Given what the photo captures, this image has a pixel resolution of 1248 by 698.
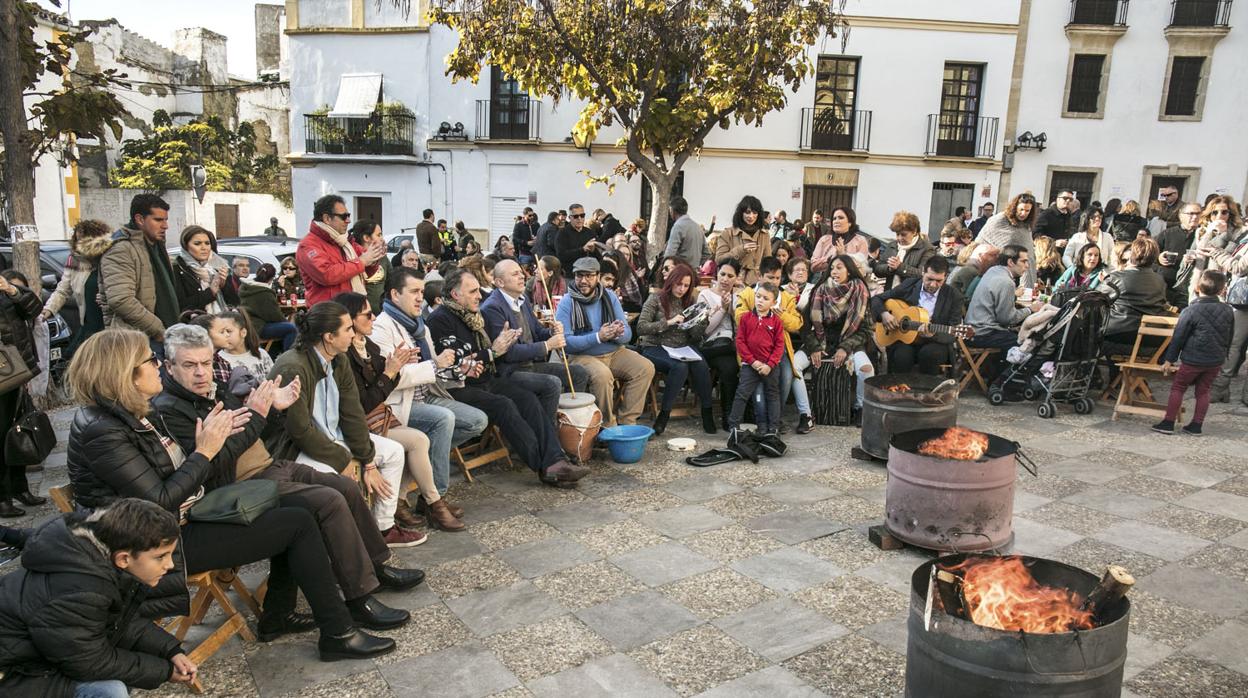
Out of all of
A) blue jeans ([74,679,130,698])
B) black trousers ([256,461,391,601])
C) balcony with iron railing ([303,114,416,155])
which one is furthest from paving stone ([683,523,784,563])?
balcony with iron railing ([303,114,416,155])

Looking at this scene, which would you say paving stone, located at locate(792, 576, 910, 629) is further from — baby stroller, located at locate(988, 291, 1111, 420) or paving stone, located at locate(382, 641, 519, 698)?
baby stroller, located at locate(988, 291, 1111, 420)

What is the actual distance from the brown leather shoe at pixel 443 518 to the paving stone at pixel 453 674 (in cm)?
137

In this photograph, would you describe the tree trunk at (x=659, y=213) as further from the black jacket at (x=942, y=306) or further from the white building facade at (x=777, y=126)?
the black jacket at (x=942, y=306)

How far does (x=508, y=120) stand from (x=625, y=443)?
652 inches

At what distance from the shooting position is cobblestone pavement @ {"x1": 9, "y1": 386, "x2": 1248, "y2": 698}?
346 centimetres

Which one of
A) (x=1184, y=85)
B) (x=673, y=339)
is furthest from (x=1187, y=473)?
(x=1184, y=85)

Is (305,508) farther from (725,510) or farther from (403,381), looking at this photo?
(725,510)

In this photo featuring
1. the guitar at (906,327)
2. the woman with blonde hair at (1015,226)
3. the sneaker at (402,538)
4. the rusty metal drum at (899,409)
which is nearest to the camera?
the sneaker at (402,538)

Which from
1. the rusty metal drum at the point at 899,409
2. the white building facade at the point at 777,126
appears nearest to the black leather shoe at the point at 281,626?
the rusty metal drum at the point at 899,409

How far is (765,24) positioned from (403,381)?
33.0ft

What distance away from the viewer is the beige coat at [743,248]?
8.84m

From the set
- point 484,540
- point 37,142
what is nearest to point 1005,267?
point 484,540

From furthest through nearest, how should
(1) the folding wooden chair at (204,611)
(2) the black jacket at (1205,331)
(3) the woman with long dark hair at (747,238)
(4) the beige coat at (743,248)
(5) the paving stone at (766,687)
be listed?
(3) the woman with long dark hair at (747,238)
(4) the beige coat at (743,248)
(2) the black jacket at (1205,331)
(1) the folding wooden chair at (204,611)
(5) the paving stone at (766,687)

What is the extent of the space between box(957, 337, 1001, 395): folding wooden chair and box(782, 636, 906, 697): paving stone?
17.6ft
